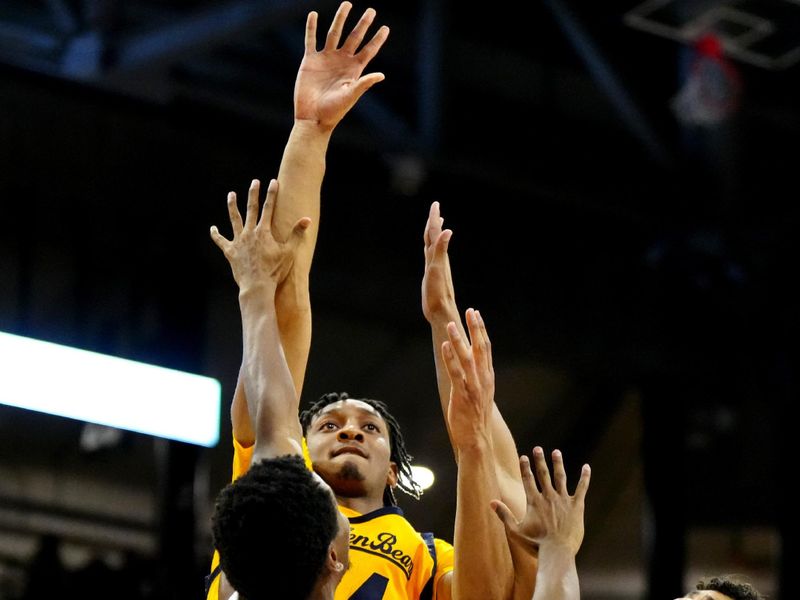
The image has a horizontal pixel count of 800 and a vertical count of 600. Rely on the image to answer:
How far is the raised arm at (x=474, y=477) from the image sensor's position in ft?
10.6

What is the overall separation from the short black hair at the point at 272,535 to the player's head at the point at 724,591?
1.19 meters

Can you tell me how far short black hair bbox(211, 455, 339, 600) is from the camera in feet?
8.23

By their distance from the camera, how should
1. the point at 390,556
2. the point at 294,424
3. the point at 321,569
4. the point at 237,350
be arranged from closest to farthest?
the point at 321,569 → the point at 294,424 → the point at 390,556 → the point at 237,350

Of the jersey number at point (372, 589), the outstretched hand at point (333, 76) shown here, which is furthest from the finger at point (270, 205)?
the jersey number at point (372, 589)

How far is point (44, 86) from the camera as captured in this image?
8000 millimetres

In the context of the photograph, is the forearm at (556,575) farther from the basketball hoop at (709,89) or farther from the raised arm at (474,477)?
the basketball hoop at (709,89)

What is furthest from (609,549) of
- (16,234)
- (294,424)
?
(294,424)

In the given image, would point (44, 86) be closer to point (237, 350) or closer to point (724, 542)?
point (237, 350)

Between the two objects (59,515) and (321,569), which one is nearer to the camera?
(321,569)

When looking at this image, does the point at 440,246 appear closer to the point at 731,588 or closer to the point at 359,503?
the point at 359,503

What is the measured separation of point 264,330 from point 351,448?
84 cm

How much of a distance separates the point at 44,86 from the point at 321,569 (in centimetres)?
595

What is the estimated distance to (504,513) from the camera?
3254 mm

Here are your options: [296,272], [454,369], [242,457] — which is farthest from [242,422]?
[454,369]
